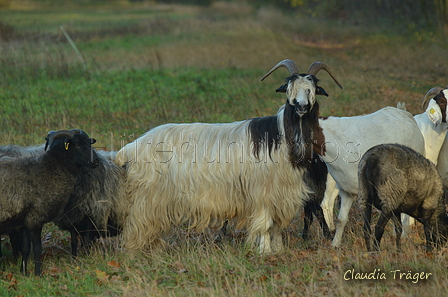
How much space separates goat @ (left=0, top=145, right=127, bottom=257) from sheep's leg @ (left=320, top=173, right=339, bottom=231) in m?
2.67

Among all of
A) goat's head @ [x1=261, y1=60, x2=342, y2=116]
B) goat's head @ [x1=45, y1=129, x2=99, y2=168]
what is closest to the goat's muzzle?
A: goat's head @ [x1=261, y1=60, x2=342, y2=116]

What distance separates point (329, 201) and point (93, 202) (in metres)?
3.13

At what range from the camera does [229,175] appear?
23.6 feet

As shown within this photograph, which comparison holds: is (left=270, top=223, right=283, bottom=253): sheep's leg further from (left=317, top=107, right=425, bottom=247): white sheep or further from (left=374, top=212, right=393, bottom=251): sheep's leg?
(left=374, top=212, right=393, bottom=251): sheep's leg

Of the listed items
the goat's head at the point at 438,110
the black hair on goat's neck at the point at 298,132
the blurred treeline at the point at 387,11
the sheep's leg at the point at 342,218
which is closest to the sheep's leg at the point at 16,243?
the black hair on goat's neck at the point at 298,132

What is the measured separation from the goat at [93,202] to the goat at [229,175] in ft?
0.55

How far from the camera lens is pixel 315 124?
709cm

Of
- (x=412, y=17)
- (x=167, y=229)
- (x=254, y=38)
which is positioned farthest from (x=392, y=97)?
(x=412, y=17)

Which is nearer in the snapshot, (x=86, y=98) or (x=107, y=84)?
(x=86, y=98)

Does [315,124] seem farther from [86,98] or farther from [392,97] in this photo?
[86,98]

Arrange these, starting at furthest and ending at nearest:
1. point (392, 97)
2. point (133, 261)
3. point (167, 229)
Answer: point (392, 97) → point (167, 229) → point (133, 261)

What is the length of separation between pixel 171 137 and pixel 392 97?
948cm

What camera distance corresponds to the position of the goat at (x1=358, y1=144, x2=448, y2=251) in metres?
6.22

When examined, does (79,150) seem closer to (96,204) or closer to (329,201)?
(96,204)
